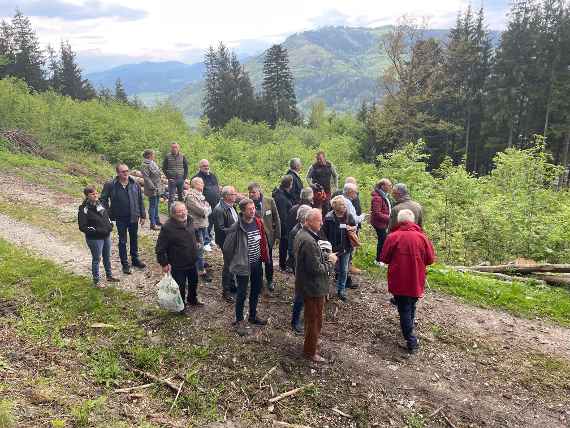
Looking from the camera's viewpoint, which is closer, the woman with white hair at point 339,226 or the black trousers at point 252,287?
the black trousers at point 252,287

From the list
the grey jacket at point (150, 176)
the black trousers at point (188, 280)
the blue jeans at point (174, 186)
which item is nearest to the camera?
the black trousers at point (188, 280)

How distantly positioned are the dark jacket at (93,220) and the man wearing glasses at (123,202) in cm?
57

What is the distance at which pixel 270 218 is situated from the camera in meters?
8.18

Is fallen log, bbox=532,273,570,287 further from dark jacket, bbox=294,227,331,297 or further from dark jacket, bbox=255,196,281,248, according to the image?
dark jacket, bbox=294,227,331,297

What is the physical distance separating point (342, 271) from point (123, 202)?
4436 mm

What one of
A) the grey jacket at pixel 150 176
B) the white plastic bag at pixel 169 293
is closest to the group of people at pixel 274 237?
the white plastic bag at pixel 169 293

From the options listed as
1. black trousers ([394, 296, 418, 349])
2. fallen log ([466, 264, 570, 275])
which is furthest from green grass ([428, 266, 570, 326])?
black trousers ([394, 296, 418, 349])

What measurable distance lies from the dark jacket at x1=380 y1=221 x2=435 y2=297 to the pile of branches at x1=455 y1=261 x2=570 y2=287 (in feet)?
13.7

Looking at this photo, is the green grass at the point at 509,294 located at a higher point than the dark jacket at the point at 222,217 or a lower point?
lower

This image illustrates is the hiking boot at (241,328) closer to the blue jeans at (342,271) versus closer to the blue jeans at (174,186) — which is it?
the blue jeans at (342,271)

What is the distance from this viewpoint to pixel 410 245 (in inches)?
245

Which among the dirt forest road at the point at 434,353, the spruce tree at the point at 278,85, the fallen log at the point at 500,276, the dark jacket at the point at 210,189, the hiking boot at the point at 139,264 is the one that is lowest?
the fallen log at the point at 500,276

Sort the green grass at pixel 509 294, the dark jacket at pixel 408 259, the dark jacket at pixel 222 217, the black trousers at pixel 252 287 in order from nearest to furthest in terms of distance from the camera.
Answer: the dark jacket at pixel 408 259
the black trousers at pixel 252 287
the dark jacket at pixel 222 217
the green grass at pixel 509 294

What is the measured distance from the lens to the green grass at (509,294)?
7883mm
